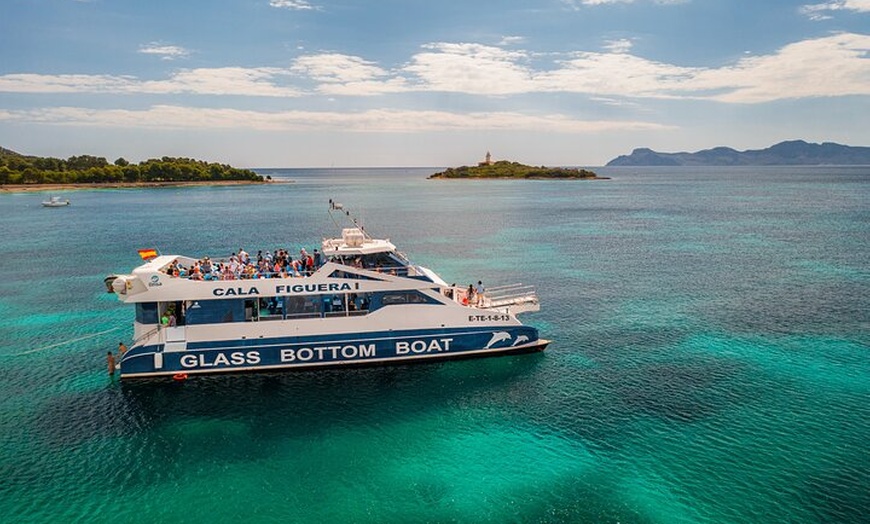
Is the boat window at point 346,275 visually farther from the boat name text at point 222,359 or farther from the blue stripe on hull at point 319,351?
the boat name text at point 222,359

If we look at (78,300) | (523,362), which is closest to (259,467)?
(523,362)

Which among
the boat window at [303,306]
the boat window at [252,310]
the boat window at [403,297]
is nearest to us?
the boat window at [252,310]

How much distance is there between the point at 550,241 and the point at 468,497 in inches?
2288

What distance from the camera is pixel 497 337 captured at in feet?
104

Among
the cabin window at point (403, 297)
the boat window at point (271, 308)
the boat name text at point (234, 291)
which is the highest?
the boat name text at point (234, 291)

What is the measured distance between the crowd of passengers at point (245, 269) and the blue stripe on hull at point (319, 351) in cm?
334

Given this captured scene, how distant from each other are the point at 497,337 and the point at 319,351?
9.38 meters

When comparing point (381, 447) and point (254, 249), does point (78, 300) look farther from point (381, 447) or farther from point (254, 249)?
point (381, 447)

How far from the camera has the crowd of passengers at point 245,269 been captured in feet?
98.4

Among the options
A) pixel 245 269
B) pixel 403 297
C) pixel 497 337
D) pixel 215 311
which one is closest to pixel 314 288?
pixel 245 269

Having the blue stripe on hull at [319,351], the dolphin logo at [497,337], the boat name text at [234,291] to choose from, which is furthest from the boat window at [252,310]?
the dolphin logo at [497,337]

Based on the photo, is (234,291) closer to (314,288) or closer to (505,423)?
(314,288)

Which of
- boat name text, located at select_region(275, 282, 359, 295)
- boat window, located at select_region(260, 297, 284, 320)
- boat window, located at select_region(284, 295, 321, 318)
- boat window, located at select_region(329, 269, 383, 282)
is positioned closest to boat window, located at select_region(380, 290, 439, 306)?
boat window, located at select_region(329, 269, 383, 282)

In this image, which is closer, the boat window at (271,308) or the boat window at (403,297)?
the boat window at (271,308)
